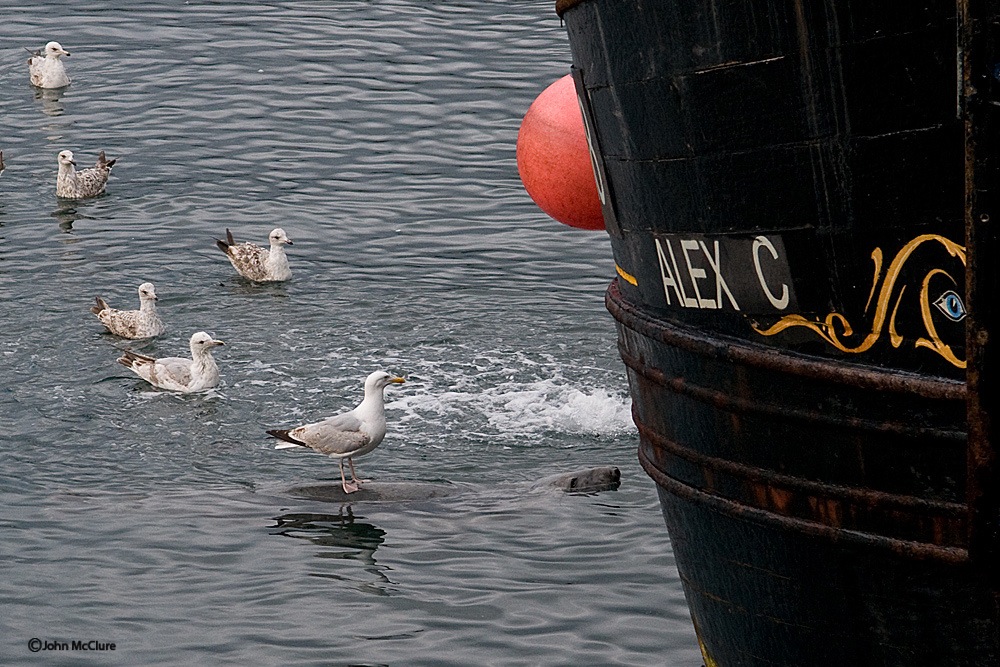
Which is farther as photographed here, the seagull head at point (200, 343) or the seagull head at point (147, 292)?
the seagull head at point (147, 292)

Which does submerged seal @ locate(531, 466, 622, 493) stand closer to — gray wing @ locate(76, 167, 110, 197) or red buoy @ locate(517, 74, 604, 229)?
red buoy @ locate(517, 74, 604, 229)

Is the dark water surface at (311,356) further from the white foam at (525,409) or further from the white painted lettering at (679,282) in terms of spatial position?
the white painted lettering at (679,282)

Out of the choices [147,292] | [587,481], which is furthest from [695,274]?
[147,292]

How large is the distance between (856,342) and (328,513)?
21.5ft

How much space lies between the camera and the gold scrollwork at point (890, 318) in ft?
14.4

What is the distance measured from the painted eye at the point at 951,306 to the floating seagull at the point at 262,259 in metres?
12.3

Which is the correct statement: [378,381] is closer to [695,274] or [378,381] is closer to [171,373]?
[171,373]

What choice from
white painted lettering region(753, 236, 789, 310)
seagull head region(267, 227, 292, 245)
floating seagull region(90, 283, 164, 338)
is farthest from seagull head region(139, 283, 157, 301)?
white painted lettering region(753, 236, 789, 310)

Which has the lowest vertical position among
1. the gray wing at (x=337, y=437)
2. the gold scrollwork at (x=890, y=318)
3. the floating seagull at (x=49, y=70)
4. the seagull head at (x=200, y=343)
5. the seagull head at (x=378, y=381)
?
the gray wing at (x=337, y=437)

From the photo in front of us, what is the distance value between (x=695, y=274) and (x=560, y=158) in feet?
5.61

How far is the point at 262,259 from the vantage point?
16125mm

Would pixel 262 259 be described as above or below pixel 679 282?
below

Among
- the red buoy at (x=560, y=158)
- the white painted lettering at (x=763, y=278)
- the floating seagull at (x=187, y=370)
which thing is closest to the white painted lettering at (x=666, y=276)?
the white painted lettering at (x=763, y=278)

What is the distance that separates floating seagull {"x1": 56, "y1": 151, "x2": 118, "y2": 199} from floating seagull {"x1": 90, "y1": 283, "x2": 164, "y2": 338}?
13.4 ft
